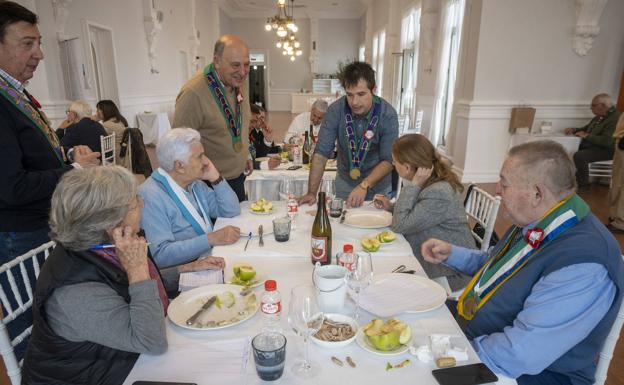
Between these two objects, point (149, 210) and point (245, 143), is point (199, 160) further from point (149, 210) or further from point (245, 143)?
point (245, 143)

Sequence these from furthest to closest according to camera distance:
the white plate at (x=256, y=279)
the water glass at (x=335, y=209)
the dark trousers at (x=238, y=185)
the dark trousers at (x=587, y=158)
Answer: the dark trousers at (x=587, y=158) → the dark trousers at (x=238, y=185) → the water glass at (x=335, y=209) → the white plate at (x=256, y=279)

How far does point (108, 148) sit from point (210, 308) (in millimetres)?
4140

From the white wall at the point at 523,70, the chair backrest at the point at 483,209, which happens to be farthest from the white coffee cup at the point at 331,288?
the white wall at the point at 523,70

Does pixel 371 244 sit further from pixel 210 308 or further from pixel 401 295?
pixel 210 308

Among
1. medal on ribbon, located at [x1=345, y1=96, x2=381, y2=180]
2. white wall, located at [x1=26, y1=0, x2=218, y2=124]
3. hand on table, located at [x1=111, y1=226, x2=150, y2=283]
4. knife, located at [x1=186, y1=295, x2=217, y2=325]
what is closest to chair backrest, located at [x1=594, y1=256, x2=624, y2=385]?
knife, located at [x1=186, y1=295, x2=217, y2=325]

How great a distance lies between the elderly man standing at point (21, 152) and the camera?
1.60 metres

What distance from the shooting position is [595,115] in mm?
5727

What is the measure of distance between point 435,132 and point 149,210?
6770 millimetres

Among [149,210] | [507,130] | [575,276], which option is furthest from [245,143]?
[507,130]

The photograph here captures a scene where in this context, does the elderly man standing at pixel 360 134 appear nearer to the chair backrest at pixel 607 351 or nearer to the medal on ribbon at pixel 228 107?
the medal on ribbon at pixel 228 107

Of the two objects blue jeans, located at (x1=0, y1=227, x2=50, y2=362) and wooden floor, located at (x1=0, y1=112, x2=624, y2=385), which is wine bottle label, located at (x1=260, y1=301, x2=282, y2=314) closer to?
wooden floor, located at (x1=0, y1=112, x2=624, y2=385)

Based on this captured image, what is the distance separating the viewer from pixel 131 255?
109 centimetres

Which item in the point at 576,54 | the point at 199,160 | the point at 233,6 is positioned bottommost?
the point at 199,160

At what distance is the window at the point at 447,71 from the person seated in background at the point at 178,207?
5810 mm
